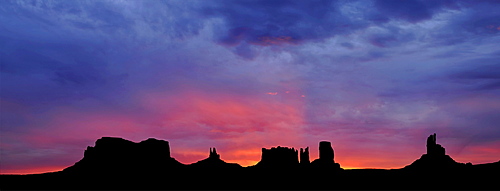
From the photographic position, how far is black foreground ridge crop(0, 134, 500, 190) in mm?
145000

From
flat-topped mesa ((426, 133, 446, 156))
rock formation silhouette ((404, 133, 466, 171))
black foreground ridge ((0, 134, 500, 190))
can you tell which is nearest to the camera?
black foreground ridge ((0, 134, 500, 190))

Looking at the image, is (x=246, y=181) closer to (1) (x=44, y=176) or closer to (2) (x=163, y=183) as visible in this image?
(2) (x=163, y=183)

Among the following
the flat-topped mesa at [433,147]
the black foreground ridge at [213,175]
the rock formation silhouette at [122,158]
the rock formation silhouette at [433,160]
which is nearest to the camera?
the black foreground ridge at [213,175]

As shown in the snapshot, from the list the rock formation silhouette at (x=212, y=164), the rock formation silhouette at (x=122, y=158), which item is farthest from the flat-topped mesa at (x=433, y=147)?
the rock formation silhouette at (x=122, y=158)

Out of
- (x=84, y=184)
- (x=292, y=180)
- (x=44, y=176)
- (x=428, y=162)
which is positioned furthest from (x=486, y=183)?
(x=44, y=176)

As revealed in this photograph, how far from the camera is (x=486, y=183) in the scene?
443 ft

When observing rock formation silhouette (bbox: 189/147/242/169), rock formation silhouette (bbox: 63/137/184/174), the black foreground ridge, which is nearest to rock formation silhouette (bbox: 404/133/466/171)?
the black foreground ridge

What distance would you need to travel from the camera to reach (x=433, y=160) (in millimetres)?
189500

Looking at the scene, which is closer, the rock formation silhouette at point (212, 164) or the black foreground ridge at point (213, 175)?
the black foreground ridge at point (213, 175)

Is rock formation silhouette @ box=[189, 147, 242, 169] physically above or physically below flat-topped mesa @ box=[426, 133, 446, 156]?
below

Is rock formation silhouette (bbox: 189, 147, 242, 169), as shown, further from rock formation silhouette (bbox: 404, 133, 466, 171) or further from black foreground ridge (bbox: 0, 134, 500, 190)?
rock formation silhouette (bbox: 404, 133, 466, 171)

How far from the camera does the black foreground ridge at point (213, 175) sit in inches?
5709

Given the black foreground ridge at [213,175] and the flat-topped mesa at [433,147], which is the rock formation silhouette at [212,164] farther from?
the flat-topped mesa at [433,147]

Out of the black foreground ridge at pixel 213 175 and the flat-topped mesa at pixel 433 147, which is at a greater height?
the flat-topped mesa at pixel 433 147
